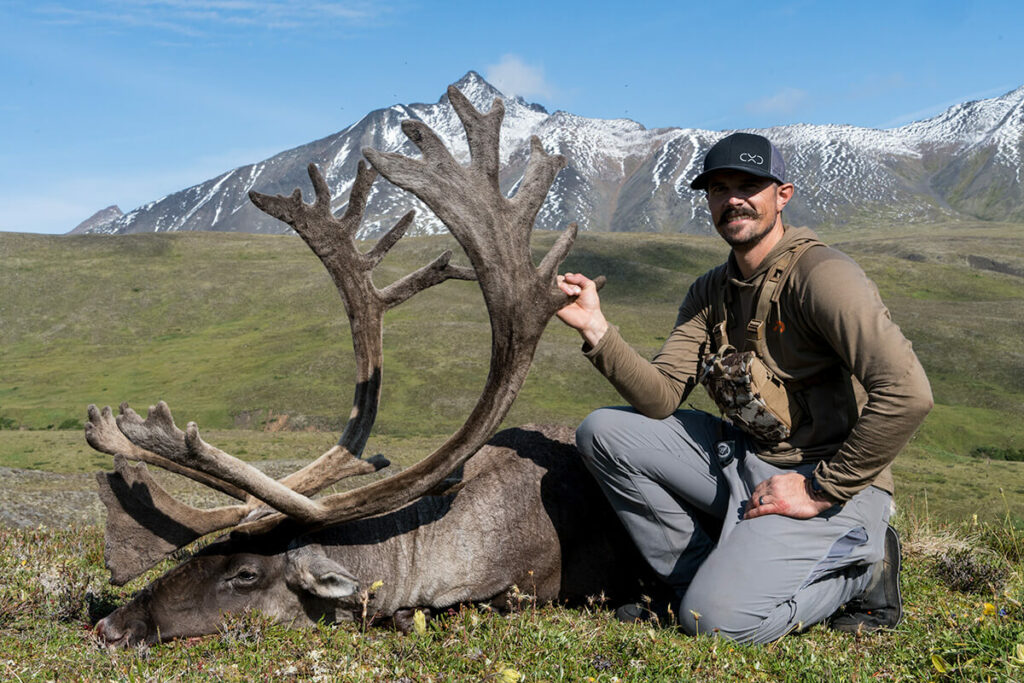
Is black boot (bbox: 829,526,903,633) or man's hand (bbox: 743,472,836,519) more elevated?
man's hand (bbox: 743,472,836,519)

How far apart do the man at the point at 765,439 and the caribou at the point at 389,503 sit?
49 centimetres

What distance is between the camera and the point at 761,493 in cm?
539

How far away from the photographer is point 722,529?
219 inches

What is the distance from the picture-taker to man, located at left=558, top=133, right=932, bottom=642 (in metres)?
5.03

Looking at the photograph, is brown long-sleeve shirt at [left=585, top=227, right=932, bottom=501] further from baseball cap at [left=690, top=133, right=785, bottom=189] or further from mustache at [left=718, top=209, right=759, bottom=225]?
baseball cap at [left=690, top=133, right=785, bottom=189]

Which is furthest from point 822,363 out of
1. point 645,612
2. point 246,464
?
point 246,464

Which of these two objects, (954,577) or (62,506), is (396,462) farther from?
(954,577)

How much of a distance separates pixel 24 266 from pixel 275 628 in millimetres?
61067

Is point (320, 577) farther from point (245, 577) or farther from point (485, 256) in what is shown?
point (485, 256)

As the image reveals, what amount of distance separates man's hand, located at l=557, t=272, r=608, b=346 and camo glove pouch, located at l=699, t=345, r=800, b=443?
2.84 ft

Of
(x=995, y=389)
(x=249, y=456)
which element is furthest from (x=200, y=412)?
(x=995, y=389)

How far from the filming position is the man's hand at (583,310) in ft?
18.9

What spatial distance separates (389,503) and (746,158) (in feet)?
11.1

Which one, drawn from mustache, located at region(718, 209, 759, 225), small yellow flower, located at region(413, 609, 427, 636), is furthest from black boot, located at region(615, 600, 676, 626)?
mustache, located at region(718, 209, 759, 225)
